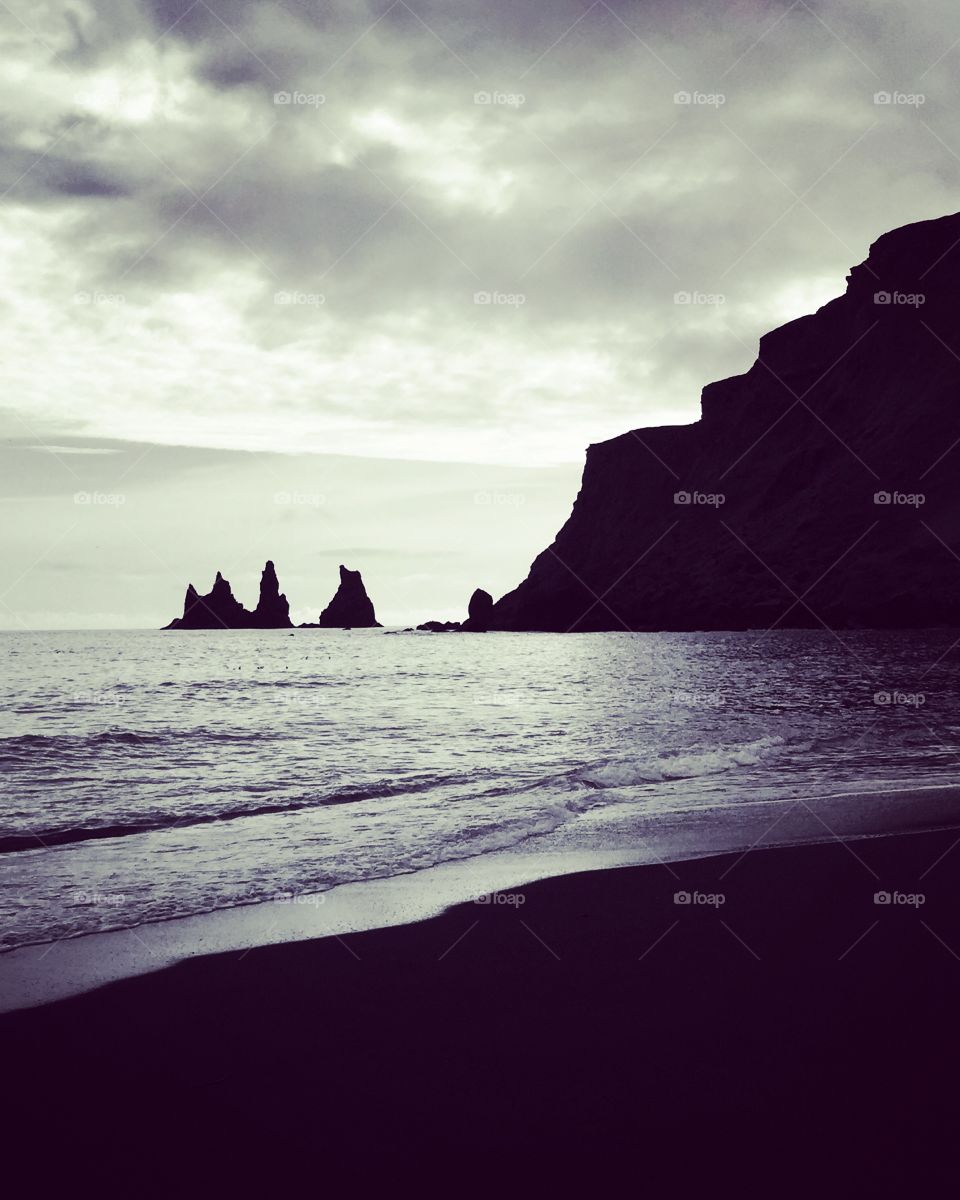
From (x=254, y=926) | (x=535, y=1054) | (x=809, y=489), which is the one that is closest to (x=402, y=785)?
(x=254, y=926)

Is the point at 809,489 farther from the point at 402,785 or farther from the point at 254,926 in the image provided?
the point at 254,926

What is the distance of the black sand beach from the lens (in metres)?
3.50

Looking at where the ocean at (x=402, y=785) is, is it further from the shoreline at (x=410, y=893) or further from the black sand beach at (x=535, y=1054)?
the black sand beach at (x=535, y=1054)

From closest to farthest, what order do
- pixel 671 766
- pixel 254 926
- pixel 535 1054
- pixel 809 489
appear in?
pixel 535 1054 → pixel 254 926 → pixel 671 766 → pixel 809 489

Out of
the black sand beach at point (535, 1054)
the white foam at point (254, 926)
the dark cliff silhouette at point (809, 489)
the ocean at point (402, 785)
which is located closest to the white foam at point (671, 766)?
the ocean at point (402, 785)

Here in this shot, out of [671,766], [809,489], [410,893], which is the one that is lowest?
[671,766]

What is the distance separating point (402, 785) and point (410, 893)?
6642 mm

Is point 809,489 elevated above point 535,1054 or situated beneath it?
elevated above

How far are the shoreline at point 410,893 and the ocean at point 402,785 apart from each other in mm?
98

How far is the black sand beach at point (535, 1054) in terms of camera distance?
11.5ft

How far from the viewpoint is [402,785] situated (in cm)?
1455

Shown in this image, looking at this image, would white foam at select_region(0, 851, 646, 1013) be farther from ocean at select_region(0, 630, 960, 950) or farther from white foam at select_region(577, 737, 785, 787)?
white foam at select_region(577, 737, 785, 787)

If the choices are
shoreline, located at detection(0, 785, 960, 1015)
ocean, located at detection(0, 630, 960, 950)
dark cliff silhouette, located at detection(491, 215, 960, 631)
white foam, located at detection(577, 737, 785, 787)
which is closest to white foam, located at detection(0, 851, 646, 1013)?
shoreline, located at detection(0, 785, 960, 1015)

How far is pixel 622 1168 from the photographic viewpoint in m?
3.38
